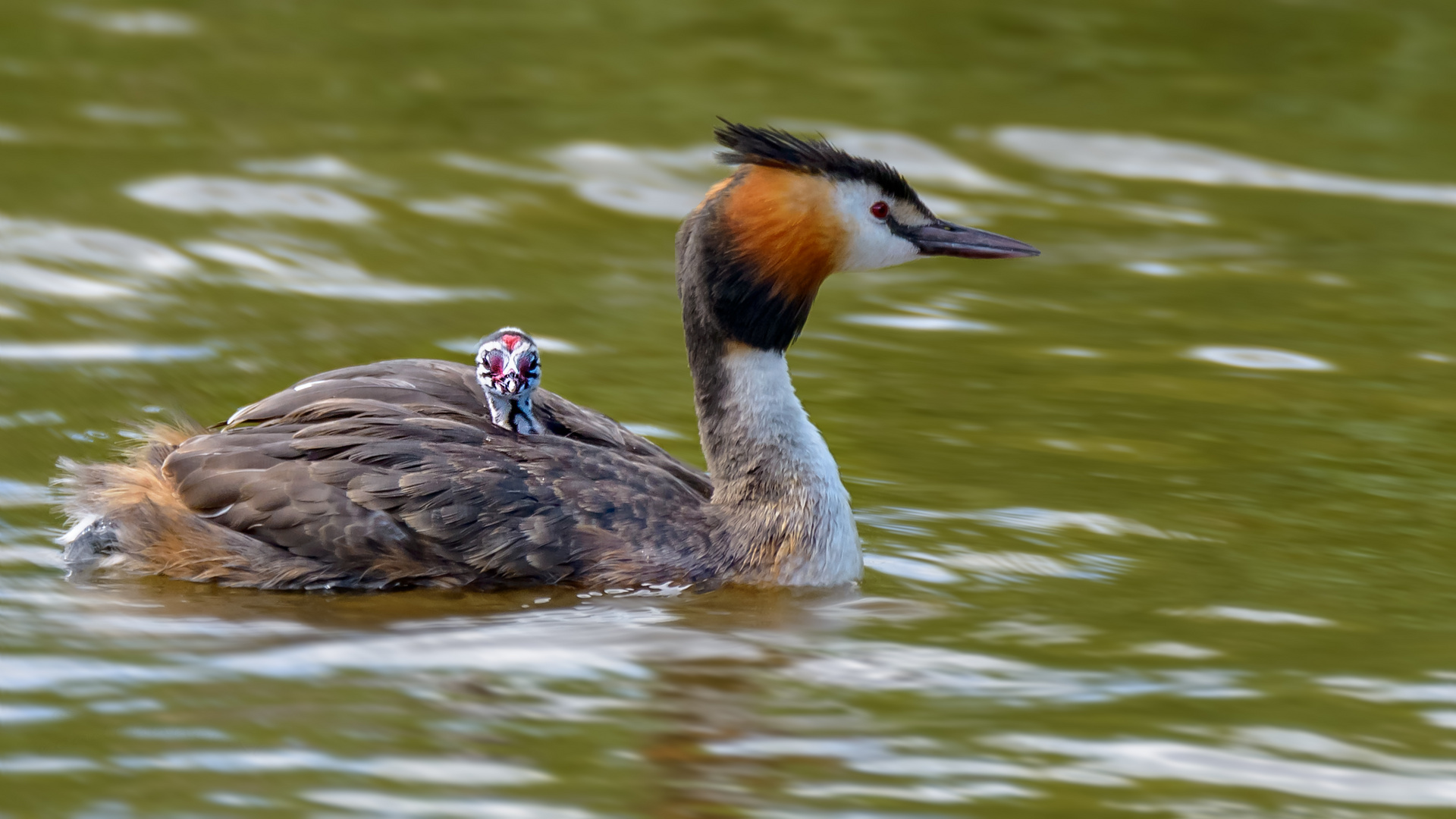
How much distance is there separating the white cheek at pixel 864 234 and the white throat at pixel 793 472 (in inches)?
16.3

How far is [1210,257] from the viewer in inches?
446

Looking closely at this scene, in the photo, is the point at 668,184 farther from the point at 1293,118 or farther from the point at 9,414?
the point at 9,414

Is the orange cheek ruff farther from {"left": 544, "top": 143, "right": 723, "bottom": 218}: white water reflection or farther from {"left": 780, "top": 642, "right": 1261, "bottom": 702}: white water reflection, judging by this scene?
{"left": 544, "top": 143, "right": 723, "bottom": 218}: white water reflection

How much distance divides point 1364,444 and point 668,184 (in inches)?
208

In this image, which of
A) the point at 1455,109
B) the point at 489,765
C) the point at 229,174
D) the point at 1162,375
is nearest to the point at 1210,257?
the point at 1162,375

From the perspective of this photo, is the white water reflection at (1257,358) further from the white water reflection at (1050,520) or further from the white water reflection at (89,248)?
the white water reflection at (89,248)

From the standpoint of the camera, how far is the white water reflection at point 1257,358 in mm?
9297

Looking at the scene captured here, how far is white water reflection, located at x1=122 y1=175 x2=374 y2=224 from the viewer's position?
36.9 ft

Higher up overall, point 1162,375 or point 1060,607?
point 1162,375

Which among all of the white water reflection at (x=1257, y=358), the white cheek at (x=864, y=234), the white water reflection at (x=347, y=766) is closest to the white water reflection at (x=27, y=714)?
the white water reflection at (x=347, y=766)

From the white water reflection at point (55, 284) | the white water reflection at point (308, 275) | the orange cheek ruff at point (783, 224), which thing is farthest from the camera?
the white water reflection at point (308, 275)

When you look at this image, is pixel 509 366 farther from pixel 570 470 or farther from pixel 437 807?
pixel 437 807

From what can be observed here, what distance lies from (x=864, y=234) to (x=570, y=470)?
1216mm

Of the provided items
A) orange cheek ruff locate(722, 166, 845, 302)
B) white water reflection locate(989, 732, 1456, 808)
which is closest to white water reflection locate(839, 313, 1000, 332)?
orange cheek ruff locate(722, 166, 845, 302)
